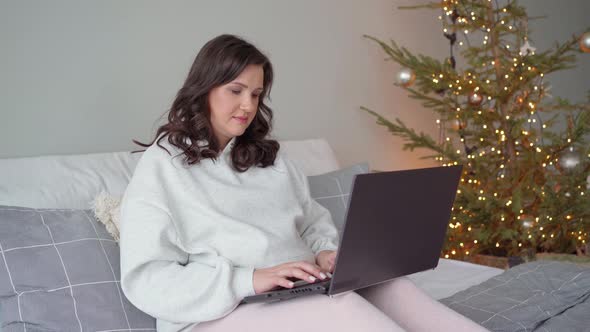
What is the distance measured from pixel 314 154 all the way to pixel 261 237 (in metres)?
1.05

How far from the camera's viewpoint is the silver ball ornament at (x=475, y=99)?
9.51 ft

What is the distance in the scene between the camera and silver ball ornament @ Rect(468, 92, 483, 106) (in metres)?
2.90

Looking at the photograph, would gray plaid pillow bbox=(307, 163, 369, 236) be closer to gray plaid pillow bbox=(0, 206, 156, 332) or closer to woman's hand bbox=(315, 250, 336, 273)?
woman's hand bbox=(315, 250, 336, 273)

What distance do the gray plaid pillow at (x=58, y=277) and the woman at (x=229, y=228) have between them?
0.41 ft

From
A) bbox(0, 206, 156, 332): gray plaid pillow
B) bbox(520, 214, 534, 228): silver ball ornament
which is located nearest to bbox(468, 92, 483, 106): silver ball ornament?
bbox(520, 214, 534, 228): silver ball ornament

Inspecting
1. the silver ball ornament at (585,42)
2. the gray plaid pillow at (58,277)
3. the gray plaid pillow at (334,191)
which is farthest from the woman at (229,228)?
the silver ball ornament at (585,42)

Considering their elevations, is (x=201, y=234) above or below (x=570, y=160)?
below

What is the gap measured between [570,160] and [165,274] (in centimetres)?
198

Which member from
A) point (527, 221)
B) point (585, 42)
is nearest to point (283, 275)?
point (527, 221)

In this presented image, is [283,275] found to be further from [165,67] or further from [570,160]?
[570,160]

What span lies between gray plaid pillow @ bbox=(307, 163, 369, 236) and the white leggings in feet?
2.31

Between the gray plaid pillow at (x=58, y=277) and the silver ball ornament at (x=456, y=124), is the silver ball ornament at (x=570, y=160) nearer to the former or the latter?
the silver ball ornament at (x=456, y=124)

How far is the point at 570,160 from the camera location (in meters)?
2.72

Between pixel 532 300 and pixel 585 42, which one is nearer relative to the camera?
pixel 532 300
